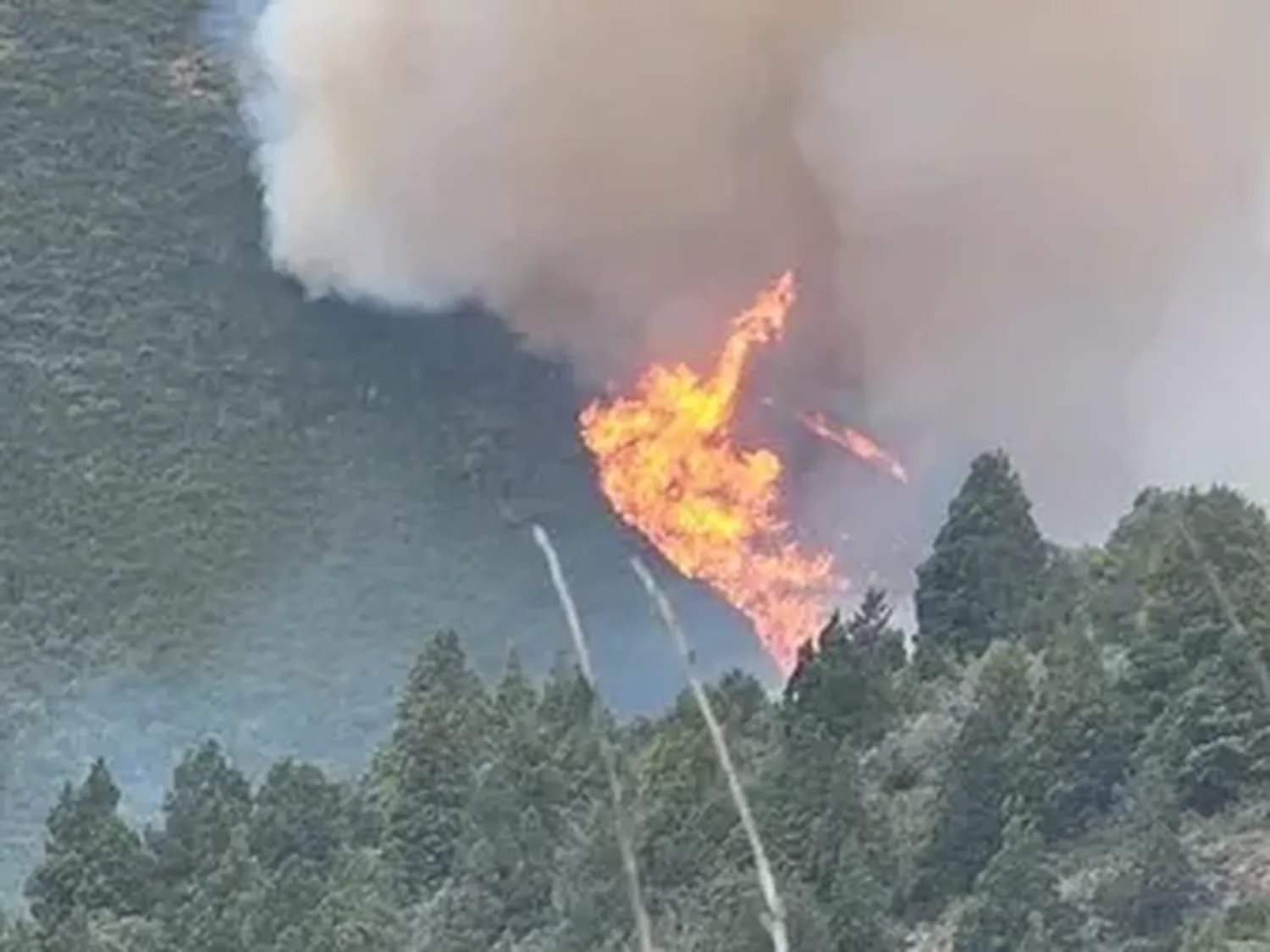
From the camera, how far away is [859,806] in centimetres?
2112

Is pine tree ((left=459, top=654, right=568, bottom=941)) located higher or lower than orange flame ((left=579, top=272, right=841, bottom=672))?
lower

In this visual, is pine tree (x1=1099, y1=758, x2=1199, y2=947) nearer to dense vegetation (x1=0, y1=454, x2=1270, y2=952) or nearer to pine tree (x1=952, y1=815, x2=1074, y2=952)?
dense vegetation (x1=0, y1=454, x2=1270, y2=952)

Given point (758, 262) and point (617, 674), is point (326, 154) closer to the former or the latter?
point (758, 262)

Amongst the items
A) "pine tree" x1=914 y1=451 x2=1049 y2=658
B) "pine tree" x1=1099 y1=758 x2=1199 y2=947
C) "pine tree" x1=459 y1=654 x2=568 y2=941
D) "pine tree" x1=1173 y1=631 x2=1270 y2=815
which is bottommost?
"pine tree" x1=1099 y1=758 x2=1199 y2=947

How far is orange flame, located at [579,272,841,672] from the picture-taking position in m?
43.8

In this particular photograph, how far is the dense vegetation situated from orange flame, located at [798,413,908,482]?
18266mm

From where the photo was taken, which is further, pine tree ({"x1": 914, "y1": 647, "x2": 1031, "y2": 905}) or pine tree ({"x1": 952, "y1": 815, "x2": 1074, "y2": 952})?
pine tree ({"x1": 914, "y1": 647, "x2": 1031, "y2": 905})

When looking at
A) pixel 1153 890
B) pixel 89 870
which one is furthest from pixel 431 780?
pixel 1153 890

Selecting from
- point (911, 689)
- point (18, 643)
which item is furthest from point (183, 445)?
point (911, 689)

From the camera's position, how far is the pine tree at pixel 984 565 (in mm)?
26734

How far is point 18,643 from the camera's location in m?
42.6

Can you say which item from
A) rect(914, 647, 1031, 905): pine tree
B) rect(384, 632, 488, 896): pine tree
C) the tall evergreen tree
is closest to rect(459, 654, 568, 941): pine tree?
rect(384, 632, 488, 896): pine tree

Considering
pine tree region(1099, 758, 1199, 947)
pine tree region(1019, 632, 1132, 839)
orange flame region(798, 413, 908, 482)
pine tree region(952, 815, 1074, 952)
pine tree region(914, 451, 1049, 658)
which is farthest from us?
orange flame region(798, 413, 908, 482)

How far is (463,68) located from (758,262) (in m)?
5.31
